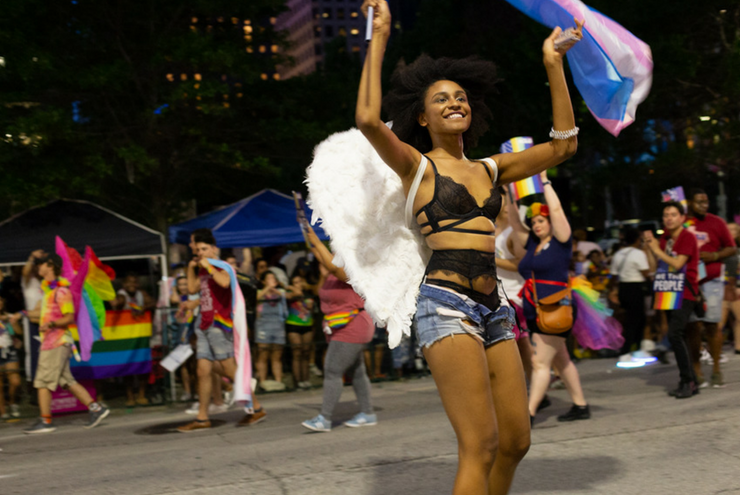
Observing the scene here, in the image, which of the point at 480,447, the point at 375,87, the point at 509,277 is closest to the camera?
the point at 375,87

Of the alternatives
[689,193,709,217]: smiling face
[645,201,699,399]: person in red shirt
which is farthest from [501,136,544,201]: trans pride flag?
[689,193,709,217]: smiling face

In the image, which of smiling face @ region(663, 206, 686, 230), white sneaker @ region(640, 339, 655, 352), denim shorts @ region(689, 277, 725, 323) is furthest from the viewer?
white sneaker @ region(640, 339, 655, 352)

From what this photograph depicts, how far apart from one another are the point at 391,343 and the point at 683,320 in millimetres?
5356

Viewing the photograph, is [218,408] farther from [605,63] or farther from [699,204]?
[605,63]

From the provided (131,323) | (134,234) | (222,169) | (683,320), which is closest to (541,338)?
(683,320)

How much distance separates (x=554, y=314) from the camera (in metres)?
6.77

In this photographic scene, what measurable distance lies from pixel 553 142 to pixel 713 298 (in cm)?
614

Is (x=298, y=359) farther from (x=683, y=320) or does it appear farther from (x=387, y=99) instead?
(x=387, y=99)

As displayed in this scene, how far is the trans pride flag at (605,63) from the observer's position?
3842mm

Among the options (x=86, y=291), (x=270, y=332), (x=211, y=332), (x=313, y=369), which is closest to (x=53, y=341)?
(x=86, y=291)

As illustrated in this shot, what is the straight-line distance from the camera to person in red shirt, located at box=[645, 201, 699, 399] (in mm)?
8109

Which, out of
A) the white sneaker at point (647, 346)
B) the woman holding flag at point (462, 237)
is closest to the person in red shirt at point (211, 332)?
the woman holding flag at point (462, 237)

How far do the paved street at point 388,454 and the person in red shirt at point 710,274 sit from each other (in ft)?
1.27

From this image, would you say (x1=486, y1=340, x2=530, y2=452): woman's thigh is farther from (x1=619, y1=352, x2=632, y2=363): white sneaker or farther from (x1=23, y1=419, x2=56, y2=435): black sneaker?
(x1=619, y1=352, x2=632, y2=363): white sneaker
